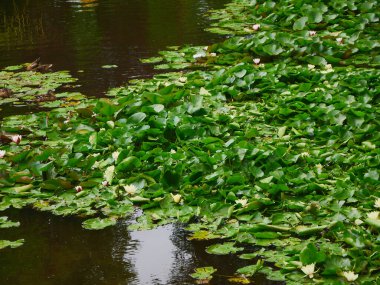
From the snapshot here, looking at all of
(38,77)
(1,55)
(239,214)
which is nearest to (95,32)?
(1,55)

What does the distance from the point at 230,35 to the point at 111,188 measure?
14.4 feet

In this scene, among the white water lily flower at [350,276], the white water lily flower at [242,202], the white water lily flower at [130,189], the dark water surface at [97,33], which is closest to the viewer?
the white water lily flower at [350,276]

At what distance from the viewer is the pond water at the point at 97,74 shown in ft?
11.6

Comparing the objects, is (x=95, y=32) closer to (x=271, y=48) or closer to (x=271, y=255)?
(x=271, y=48)

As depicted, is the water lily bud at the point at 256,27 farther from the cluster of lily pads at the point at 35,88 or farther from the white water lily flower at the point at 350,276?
the white water lily flower at the point at 350,276

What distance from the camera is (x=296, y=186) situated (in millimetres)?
4160

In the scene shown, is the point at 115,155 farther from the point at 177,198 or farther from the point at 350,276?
the point at 350,276

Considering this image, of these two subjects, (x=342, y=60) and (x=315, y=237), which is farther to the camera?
(x=342, y=60)

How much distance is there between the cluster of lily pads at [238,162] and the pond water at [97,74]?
0.13m

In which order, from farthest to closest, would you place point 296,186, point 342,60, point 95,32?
point 95,32, point 342,60, point 296,186

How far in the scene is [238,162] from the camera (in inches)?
173

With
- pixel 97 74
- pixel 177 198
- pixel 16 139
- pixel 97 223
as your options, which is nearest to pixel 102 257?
pixel 97 223

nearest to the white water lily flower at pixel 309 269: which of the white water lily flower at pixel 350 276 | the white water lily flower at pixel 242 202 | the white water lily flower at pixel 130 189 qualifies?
the white water lily flower at pixel 350 276

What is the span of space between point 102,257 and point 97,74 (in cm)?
361
